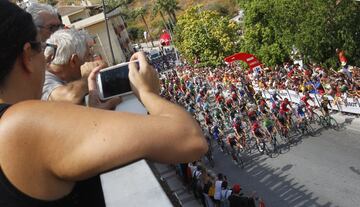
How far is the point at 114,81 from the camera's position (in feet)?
7.13

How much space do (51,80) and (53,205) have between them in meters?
1.65

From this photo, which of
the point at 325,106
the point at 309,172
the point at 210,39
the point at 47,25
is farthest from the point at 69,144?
the point at 210,39

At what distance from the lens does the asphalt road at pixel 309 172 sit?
579 inches

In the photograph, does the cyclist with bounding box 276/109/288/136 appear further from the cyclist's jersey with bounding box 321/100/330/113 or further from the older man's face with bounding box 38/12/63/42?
the older man's face with bounding box 38/12/63/42

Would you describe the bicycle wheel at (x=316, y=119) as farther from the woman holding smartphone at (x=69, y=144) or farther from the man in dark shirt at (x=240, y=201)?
the woman holding smartphone at (x=69, y=144)

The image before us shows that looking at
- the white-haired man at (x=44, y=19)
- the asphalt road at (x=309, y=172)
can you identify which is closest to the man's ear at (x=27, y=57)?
the white-haired man at (x=44, y=19)

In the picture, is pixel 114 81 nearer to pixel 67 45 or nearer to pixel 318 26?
pixel 67 45

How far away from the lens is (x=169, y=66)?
66.6m

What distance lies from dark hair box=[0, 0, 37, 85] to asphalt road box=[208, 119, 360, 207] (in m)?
13.2

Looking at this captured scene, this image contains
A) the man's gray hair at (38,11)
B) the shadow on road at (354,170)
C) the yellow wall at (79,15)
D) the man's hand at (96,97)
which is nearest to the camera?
the man's hand at (96,97)

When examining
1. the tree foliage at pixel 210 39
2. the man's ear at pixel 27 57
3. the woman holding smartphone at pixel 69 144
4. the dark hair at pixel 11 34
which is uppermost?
the dark hair at pixel 11 34

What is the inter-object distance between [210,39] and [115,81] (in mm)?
47797

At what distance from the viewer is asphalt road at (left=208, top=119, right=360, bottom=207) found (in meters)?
14.7

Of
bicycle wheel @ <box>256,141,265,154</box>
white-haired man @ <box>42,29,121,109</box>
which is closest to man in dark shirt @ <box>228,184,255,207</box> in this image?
bicycle wheel @ <box>256,141,265,154</box>
